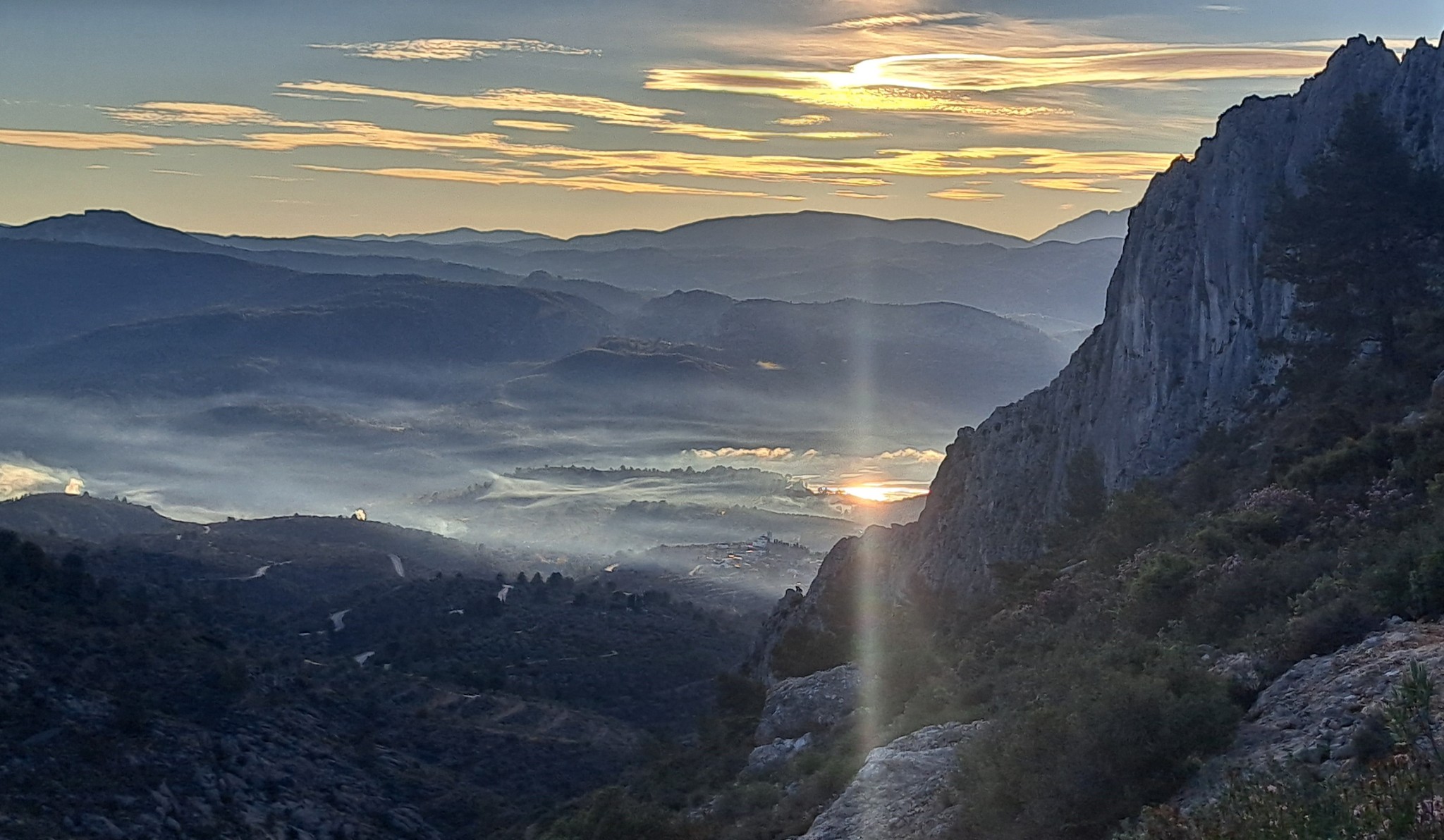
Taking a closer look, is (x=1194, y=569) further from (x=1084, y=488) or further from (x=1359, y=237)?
(x=1359, y=237)

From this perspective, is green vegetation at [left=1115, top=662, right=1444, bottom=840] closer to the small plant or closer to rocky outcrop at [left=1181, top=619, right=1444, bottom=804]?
the small plant

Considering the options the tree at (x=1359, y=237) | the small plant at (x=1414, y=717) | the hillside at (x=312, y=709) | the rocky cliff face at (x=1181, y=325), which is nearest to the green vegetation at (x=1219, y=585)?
the tree at (x=1359, y=237)

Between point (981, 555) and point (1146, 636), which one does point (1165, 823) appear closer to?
point (1146, 636)

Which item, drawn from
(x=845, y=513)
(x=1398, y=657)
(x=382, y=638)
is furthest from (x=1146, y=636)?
(x=845, y=513)

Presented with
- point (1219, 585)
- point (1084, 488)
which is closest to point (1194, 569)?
point (1219, 585)

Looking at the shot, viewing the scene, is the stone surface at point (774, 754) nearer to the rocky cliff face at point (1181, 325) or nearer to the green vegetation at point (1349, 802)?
the rocky cliff face at point (1181, 325)

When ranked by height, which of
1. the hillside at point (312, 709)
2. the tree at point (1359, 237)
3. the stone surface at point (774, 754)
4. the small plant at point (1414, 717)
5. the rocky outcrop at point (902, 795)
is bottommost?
the hillside at point (312, 709)
